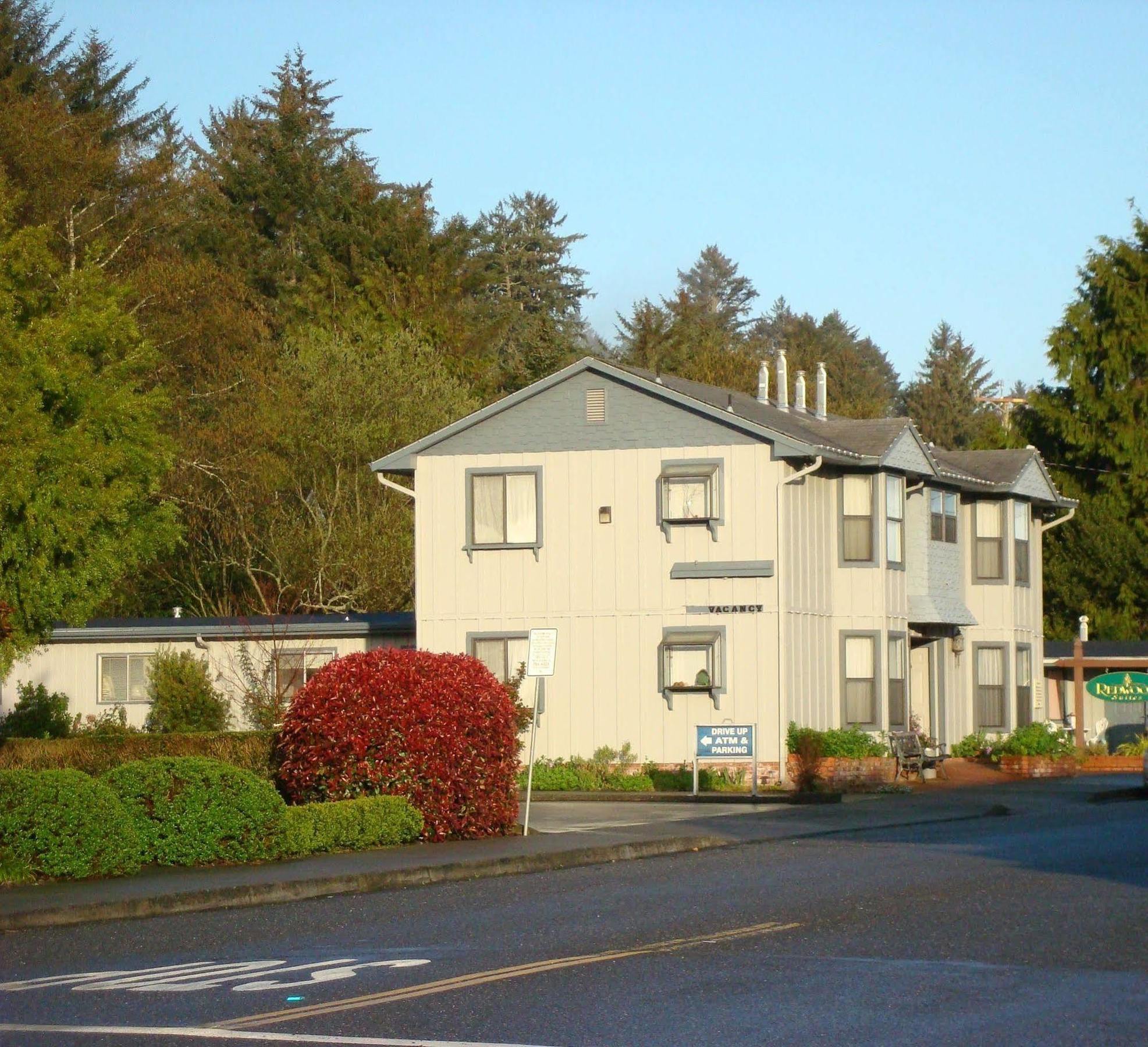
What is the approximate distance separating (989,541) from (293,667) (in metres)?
14.9

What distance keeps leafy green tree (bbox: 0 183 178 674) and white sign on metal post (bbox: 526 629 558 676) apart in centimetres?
997

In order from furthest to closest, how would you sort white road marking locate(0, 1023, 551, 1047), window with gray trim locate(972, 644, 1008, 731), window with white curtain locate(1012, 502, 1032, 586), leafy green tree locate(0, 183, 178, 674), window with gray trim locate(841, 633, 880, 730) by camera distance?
window with white curtain locate(1012, 502, 1032, 586) → window with gray trim locate(972, 644, 1008, 731) → window with gray trim locate(841, 633, 880, 730) → leafy green tree locate(0, 183, 178, 674) → white road marking locate(0, 1023, 551, 1047)

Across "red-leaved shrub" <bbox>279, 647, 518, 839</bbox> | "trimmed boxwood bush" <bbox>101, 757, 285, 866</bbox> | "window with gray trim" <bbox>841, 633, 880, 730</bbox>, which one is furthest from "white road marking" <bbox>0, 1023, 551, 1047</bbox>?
"window with gray trim" <bbox>841, 633, 880, 730</bbox>

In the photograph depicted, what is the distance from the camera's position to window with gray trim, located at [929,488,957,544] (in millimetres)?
37094

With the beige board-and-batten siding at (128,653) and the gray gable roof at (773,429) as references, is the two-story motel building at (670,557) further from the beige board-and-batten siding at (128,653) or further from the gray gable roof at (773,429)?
the beige board-and-batten siding at (128,653)

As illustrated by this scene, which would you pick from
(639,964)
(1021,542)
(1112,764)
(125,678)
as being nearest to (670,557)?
(1021,542)

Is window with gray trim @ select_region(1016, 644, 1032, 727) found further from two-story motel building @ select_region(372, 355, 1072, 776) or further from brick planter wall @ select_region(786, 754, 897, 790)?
brick planter wall @ select_region(786, 754, 897, 790)

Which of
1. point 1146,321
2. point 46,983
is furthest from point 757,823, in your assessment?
point 1146,321

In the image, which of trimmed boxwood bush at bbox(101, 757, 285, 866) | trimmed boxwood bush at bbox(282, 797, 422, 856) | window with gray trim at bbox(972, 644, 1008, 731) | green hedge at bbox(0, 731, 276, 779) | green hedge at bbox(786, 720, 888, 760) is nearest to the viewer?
trimmed boxwood bush at bbox(101, 757, 285, 866)

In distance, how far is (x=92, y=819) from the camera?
17.2 meters

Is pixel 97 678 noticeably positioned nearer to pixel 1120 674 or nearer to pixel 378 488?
pixel 378 488

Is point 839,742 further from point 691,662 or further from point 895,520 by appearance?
point 895,520

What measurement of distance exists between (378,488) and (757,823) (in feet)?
83.6

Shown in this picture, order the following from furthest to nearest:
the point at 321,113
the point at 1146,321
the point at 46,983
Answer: the point at 321,113 → the point at 1146,321 → the point at 46,983
